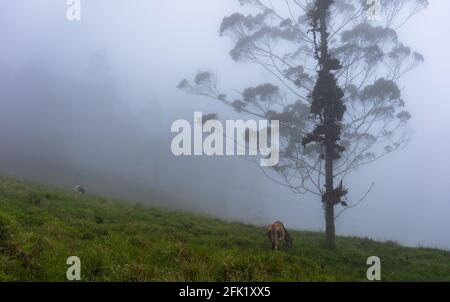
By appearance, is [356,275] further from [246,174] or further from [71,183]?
[246,174]

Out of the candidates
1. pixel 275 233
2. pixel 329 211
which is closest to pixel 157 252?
pixel 275 233

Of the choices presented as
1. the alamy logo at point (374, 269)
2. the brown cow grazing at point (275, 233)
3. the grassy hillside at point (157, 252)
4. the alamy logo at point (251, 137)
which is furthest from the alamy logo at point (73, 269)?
the alamy logo at point (251, 137)

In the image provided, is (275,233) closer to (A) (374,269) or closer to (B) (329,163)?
(A) (374,269)

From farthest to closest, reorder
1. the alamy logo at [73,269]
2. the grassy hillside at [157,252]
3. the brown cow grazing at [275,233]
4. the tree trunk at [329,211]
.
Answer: the tree trunk at [329,211]
the brown cow grazing at [275,233]
the grassy hillside at [157,252]
the alamy logo at [73,269]

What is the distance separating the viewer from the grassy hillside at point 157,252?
27.2 feet

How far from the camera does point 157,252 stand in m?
9.59

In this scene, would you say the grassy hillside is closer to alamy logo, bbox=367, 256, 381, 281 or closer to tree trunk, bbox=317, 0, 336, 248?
alamy logo, bbox=367, 256, 381, 281

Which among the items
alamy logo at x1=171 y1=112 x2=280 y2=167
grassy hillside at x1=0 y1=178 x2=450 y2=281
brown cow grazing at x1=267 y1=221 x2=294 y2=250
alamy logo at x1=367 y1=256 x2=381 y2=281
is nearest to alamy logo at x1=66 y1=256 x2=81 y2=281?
grassy hillside at x1=0 y1=178 x2=450 y2=281

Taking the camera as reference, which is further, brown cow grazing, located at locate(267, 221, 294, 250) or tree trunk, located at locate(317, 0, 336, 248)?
tree trunk, located at locate(317, 0, 336, 248)

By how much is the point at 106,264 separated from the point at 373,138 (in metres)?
27.4

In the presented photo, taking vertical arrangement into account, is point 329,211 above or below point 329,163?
below

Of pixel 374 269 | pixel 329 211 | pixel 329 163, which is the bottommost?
pixel 374 269

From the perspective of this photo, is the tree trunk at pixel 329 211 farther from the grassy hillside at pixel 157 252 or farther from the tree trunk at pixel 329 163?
the grassy hillside at pixel 157 252

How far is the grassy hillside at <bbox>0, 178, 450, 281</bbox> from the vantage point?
27.2 feet
